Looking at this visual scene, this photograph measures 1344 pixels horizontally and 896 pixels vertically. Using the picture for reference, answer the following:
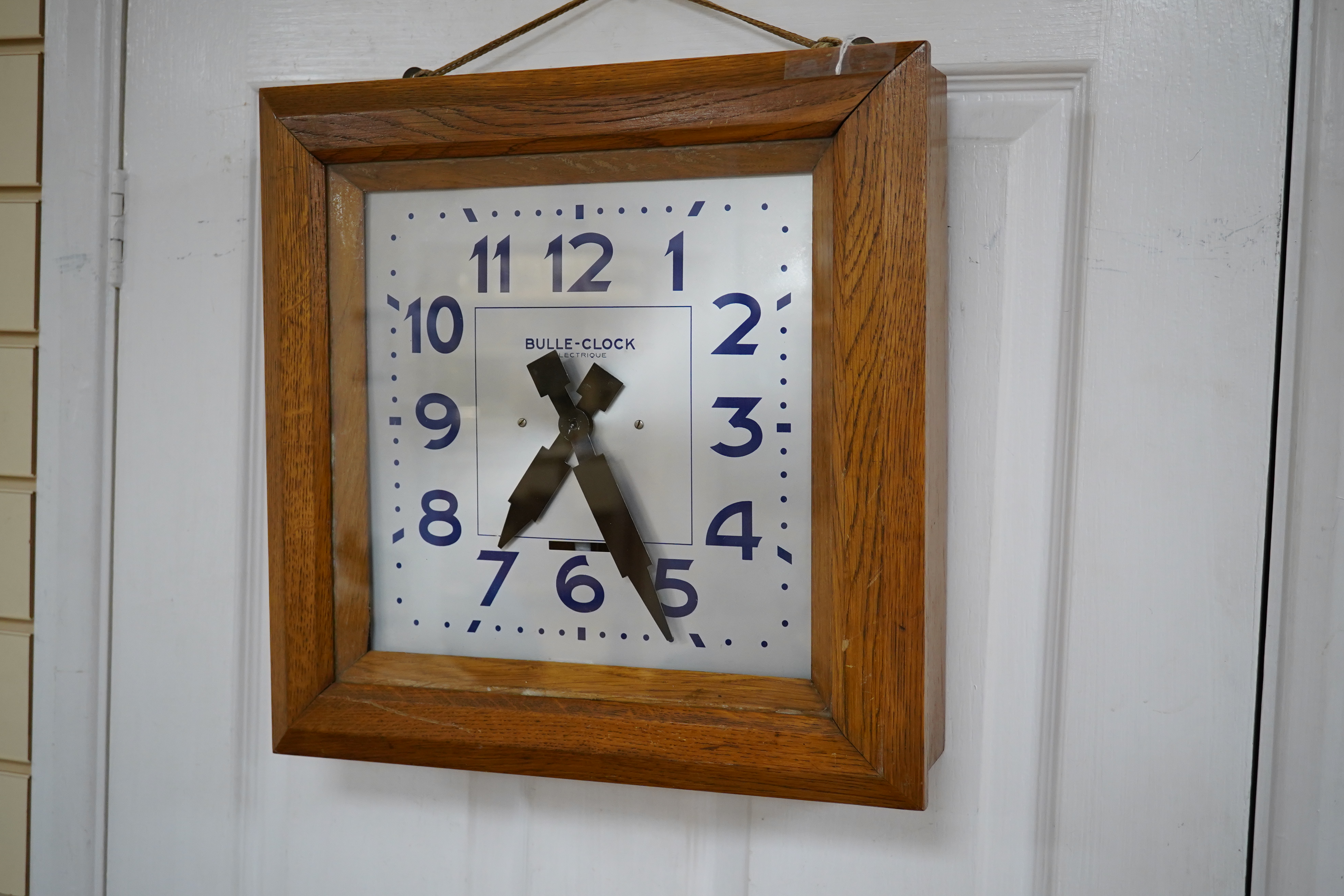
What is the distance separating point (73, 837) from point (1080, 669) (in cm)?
80

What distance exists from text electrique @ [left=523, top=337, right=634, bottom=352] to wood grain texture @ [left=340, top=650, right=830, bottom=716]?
8.4 inches

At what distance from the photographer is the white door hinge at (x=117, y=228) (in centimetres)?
65

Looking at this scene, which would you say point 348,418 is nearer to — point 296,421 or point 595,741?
point 296,421

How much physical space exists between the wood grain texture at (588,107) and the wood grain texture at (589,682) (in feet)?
1.10

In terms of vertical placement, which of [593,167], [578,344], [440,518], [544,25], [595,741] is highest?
[544,25]

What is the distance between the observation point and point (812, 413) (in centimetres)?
51

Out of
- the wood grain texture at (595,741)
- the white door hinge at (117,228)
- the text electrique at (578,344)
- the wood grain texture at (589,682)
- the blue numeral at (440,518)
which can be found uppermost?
the white door hinge at (117,228)

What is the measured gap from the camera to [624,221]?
534mm

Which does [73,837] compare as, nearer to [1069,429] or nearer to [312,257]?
[312,257]

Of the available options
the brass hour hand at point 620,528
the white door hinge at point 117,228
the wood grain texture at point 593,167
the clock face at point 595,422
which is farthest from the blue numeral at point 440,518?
the white door hinge at point 117,228

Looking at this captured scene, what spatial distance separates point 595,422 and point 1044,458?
30cm

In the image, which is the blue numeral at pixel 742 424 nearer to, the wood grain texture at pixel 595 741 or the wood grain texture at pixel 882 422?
the wood grain texture at pixel 882 422

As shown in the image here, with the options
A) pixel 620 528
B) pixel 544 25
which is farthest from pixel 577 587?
pixel 544 25

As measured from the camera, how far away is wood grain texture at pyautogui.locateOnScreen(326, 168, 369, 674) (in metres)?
0.55
